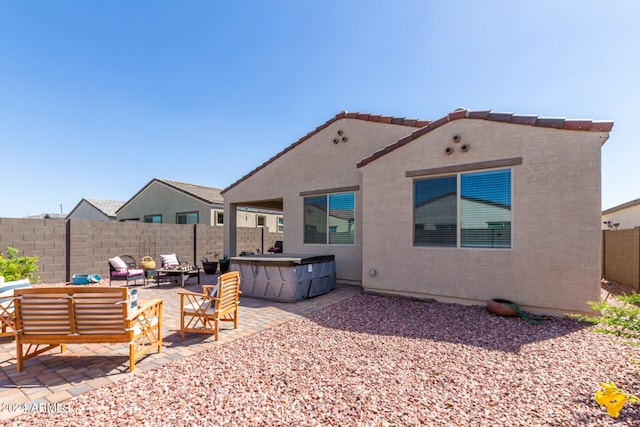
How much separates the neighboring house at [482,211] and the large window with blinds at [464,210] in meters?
0.02

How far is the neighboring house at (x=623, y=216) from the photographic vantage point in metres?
13.7

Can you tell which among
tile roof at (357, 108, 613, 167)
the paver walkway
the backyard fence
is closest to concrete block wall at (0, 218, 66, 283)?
the backyard fence

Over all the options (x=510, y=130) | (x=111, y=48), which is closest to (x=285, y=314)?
(x=510, y=130)

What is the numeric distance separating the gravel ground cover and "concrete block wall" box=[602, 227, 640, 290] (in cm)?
567

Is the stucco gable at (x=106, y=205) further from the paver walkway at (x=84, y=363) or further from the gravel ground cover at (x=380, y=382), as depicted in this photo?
the gravel ground cover at (x=380, y=382)

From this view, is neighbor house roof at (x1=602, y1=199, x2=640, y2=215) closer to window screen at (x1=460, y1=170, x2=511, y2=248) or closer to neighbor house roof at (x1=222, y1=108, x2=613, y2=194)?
neighbor house roof at (x1=222, y1=108, x2=613, y2=194)

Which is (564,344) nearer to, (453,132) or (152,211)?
(453,132)

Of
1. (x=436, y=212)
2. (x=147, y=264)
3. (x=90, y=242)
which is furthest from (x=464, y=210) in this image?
(x=90, y=242)

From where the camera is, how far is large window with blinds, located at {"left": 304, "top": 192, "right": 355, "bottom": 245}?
9.69 metres

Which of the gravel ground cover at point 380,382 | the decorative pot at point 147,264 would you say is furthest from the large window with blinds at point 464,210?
the decorative pot at point 147,264

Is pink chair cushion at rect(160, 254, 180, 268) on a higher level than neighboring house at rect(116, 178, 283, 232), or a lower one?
lower

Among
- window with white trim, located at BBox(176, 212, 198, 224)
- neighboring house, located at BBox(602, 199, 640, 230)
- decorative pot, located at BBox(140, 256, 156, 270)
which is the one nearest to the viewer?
decorative pot, located at BBox(140, 256, 156, 270)

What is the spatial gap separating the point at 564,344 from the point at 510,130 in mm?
4229

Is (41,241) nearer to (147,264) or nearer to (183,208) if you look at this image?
→ (147,264)
